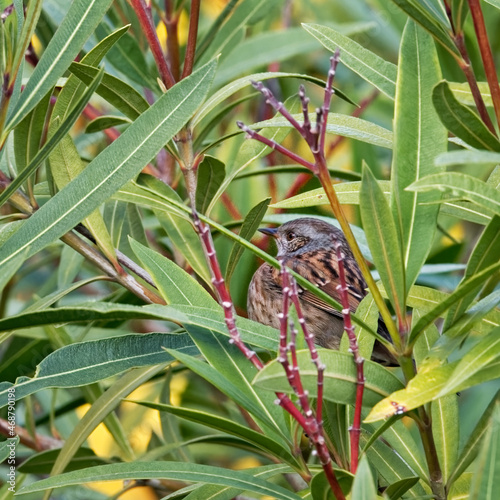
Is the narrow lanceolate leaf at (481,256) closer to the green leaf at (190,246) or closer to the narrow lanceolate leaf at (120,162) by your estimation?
the narrow lanceolate leaf at (120,162)

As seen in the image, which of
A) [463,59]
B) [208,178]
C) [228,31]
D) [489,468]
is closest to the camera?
[489,468]

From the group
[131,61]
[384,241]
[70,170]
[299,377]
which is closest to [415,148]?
[384,241]

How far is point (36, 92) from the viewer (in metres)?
1.99

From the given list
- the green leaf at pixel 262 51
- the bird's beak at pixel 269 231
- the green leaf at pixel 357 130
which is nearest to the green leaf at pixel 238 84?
the green leaf at pixel 357 130

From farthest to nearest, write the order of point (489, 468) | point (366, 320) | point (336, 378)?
point (366, 320) → point (336, 378) → point (489, 468)

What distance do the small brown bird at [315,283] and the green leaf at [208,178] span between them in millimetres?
1066

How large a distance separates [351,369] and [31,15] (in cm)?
105

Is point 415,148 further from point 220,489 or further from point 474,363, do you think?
point 220,489

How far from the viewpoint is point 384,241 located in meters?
1.75

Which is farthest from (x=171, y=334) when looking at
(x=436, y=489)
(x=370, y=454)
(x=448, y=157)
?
(x=448, y=157)

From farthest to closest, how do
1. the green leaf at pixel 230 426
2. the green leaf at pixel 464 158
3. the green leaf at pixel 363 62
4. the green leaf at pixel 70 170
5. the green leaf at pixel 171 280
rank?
1. the green leaf at pixel 70 170
2. the green leaf at pixel 363 62
3. the green leaf at pixel 171 280
4. the green leaf at pixel 230 426
5. the green leaf at pixel 464 158

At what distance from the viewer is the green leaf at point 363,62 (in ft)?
7.59

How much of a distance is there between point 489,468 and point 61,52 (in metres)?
1.38

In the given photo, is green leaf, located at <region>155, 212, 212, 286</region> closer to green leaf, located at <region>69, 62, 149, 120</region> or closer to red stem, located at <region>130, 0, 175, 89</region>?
green leaf, located at <region>69, 62, 149, 120</region>
